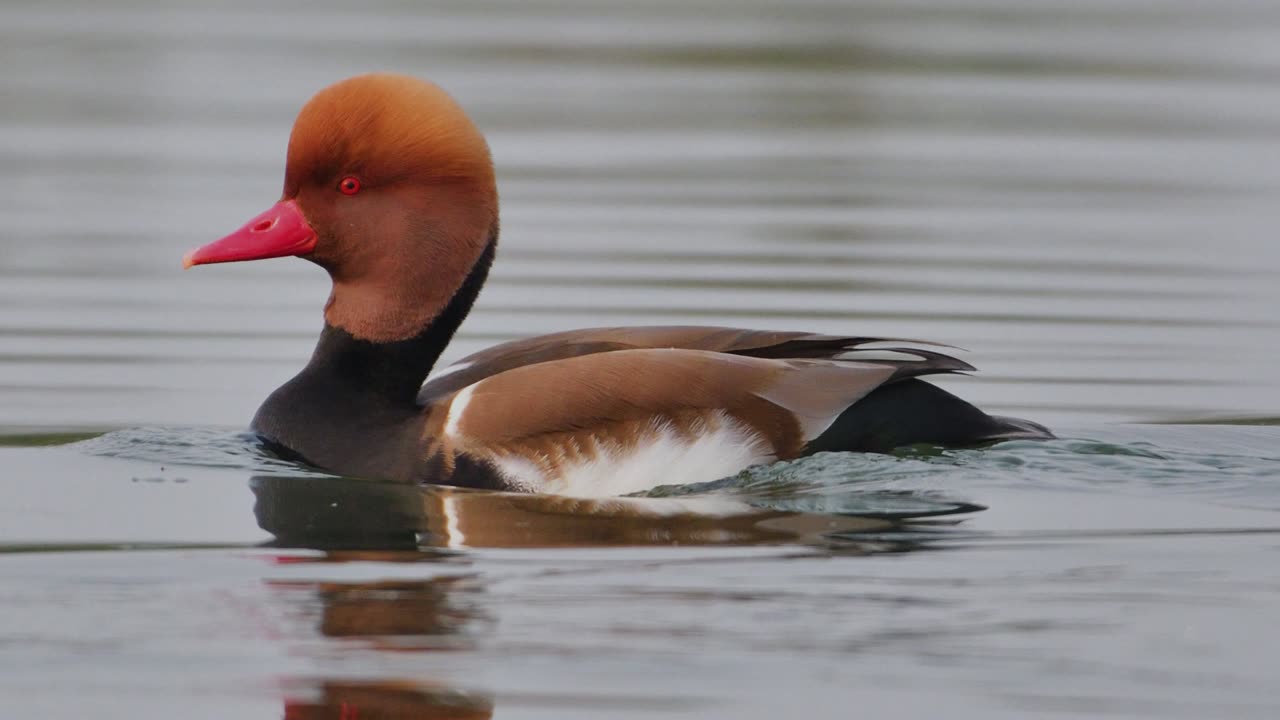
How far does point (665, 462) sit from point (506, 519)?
0.70 meters

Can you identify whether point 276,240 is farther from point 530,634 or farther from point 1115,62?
point 1115,62

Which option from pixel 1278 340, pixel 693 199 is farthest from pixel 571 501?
pixel 693 199

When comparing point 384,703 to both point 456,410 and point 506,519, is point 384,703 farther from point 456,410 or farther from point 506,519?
point 456,410

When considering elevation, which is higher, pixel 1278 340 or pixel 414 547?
pixel 1278 340

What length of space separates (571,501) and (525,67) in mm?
10896

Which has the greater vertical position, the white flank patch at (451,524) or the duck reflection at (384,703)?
the white flank patch at (451,524)

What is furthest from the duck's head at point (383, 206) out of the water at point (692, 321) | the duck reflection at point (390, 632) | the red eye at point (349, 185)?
the duck reflection at point (390, 632)

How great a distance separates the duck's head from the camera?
693 centimetres

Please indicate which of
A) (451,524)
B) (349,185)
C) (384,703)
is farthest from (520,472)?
(384,703)

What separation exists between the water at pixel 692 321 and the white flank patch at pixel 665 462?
76 mm

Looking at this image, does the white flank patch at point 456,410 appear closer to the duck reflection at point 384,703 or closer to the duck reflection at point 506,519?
the duck reflection at point 506,519

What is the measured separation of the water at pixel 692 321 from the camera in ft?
15.6

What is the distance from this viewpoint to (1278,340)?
9.19m

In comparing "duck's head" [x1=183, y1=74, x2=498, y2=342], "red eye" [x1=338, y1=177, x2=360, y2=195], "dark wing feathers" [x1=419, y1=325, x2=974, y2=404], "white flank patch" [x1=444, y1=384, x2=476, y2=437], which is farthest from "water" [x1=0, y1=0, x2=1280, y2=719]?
"red eye" [x1=338, y1=177, x2=360, y2=195]
